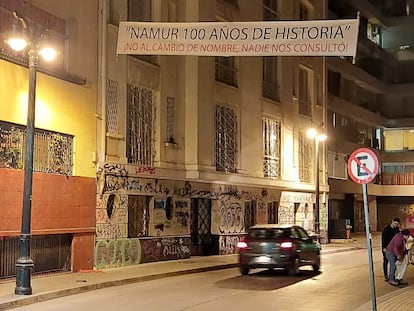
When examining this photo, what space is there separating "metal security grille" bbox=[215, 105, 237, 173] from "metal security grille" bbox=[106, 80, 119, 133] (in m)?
6.05

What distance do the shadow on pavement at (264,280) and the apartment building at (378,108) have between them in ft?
84.6

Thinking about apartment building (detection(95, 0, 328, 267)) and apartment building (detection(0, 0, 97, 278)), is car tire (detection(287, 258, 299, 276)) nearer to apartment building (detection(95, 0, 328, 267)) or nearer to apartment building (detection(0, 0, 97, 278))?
apartment building (detection(95, 0, 328, 267))

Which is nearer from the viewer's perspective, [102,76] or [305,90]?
[102,76]

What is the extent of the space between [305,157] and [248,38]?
2073 cm

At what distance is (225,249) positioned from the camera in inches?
1078

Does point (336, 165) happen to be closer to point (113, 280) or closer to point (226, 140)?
point (226, 140)

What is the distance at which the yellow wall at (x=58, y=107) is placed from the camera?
17.3 m

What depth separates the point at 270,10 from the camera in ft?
107

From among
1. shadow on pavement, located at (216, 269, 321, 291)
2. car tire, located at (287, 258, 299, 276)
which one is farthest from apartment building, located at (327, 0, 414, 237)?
car tire, located at (287, 258, 299, 276)

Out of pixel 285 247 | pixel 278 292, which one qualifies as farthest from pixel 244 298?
pixel 285 247

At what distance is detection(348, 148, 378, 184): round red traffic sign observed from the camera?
38.4ft

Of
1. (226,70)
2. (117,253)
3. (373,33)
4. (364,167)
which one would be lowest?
(117,253)

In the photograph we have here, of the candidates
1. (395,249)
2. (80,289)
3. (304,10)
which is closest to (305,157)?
(304,10)

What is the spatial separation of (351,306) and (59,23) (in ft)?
36.7
